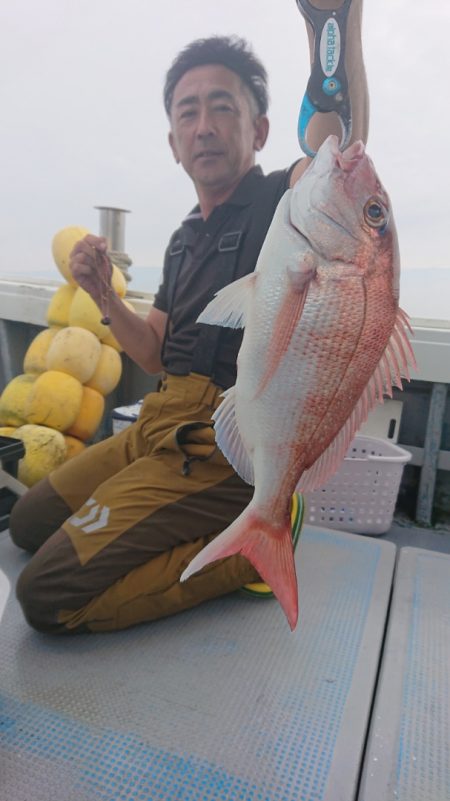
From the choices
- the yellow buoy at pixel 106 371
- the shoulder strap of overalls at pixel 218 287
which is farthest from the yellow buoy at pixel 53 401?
the shoulder strap of overalls at pixel 218 287

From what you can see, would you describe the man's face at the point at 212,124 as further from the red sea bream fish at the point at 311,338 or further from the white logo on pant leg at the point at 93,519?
the white logo on pant leg at the point at 93,519

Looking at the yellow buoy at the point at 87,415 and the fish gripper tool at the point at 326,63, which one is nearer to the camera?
the fish gripper tool at the point at 326,63

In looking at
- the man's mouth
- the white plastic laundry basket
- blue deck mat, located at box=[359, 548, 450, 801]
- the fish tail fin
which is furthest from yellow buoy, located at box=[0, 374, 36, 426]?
the fish tail fin

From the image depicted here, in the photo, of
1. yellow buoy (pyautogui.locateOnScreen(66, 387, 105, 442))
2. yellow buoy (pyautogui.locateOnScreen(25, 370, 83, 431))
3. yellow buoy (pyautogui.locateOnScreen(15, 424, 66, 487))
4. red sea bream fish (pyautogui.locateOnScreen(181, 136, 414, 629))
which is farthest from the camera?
yellow buoy (pyautogui.locateOnScreen(66, 387, 105, 442))

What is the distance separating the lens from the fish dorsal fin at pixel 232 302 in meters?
1.10

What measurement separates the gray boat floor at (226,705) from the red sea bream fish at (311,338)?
1.66 feet

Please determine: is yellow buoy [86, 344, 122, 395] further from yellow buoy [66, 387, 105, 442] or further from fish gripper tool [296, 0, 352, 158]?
fish gripper tool [296, 0, 352, 158]

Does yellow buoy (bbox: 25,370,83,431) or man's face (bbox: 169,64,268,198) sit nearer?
man's face (bbox: 169,64,268,198)

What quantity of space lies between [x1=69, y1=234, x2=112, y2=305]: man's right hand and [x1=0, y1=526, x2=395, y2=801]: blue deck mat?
113 cm

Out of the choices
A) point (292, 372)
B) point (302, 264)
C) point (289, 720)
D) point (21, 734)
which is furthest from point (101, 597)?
point (302, 264)

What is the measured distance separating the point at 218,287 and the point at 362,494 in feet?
4.34

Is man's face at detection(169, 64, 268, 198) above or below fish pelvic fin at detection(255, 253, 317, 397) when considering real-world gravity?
above

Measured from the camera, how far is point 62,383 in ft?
9.88

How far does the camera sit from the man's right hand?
1880 millimetres
